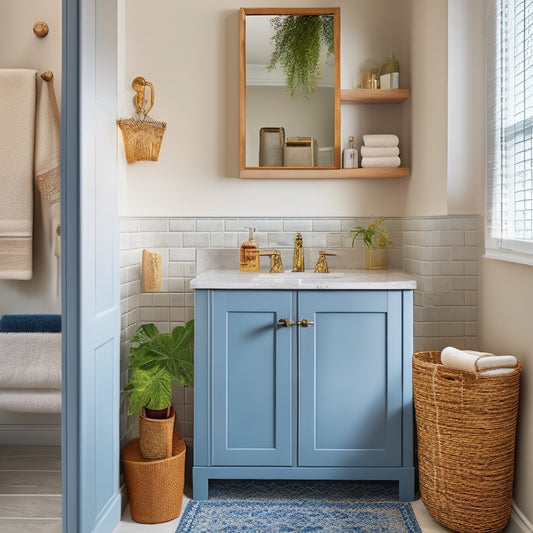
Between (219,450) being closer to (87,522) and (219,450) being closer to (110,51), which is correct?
(87,522)

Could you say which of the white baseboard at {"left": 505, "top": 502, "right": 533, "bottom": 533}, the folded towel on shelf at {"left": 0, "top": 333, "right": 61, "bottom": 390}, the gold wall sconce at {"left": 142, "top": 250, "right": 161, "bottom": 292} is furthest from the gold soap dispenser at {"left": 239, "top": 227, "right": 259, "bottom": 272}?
the white baseboard at {"left": 505, "top": 502, "right": 533, "bottom": 533}

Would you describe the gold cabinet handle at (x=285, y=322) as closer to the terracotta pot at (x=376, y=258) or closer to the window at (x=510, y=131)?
the terracotta pot at (x=376, y=258)

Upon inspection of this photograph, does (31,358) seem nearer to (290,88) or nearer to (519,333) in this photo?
(290,88)

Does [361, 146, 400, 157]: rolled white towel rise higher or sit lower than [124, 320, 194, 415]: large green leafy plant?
higher

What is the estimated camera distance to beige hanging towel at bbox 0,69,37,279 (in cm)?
297

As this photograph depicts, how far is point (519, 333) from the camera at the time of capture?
2.44 meters

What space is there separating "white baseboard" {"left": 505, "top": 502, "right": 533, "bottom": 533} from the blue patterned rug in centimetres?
35

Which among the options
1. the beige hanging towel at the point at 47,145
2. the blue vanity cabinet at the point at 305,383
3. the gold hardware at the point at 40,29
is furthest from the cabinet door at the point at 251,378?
the gold hardware at the point at 40,29

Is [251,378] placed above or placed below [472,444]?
above

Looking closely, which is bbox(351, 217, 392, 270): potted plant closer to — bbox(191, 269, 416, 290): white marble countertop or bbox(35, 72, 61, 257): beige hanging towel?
bbox(191, 269, 416, 290): white marble countertop

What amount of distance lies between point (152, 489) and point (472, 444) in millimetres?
1268

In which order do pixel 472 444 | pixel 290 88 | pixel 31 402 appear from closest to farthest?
pixel 472 444
pixel 31 402
pixel 290 88

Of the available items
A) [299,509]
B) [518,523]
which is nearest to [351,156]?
[299,509]

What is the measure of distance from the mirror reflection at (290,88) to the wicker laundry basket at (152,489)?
5.01 feet
